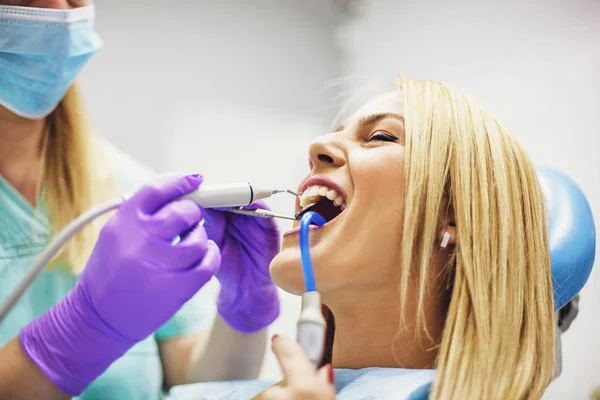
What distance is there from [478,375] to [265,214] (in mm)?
518

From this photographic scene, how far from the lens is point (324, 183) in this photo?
1218mm

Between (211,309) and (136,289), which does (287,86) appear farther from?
(136,289)

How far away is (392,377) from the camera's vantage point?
1105mm

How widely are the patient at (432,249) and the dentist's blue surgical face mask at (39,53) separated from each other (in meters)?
0.58

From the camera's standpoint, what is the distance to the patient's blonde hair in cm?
133

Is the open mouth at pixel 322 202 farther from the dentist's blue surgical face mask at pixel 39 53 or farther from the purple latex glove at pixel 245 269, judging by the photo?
the dentist's blue surgical face mask at pixel 39 53

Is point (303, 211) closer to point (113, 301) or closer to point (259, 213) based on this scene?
point (259, 213)

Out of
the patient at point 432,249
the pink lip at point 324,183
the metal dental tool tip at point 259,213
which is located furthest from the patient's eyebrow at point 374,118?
the metal dental tool tip at point 259,213

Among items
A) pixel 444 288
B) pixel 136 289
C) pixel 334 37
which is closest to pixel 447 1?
pixel 334 37

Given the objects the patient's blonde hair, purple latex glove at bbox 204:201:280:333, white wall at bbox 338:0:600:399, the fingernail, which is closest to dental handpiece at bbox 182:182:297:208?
the fingernail

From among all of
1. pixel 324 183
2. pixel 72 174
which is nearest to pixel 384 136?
pixel 324 183

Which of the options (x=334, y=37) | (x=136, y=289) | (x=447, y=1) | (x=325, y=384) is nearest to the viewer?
(x=325, y=384)

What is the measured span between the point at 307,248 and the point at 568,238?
68cm

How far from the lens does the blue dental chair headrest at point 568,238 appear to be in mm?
1374
